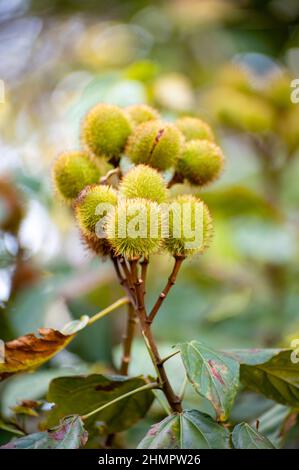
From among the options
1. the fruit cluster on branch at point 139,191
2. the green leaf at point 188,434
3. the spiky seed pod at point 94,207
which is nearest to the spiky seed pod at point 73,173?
the fruit cluster on branch at point 139,191

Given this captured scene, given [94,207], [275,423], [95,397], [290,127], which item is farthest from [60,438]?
[290,127]

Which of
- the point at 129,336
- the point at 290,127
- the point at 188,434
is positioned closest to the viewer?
the point at 188,434

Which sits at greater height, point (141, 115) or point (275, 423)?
point (141, 115)

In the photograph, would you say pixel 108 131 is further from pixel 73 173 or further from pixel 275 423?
pixel 275 423

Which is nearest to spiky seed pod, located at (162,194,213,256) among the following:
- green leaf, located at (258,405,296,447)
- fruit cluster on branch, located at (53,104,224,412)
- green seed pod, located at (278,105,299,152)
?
fruit cluster on branch, located at (53,104,224,412)

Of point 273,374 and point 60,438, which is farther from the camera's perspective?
point 273,374
